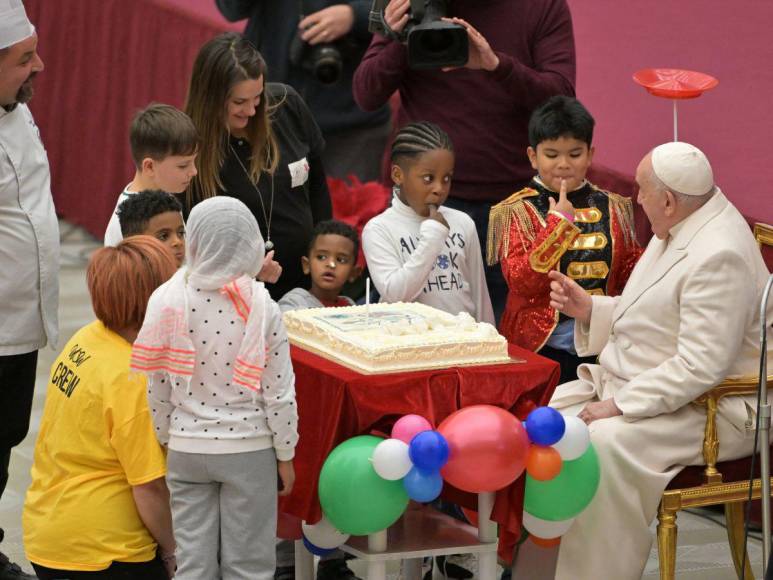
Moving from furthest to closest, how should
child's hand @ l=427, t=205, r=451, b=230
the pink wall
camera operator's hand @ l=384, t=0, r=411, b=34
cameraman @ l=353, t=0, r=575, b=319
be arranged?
the pink wall, cameraman @ l=353, t=0, r=575, b=319, camera operator's hand @ l=384, t=0, r=411, b=34, child's hand @ l=427, t=205, r=451, b=230

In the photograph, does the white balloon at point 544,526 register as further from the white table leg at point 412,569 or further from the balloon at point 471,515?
the white table leg at point 412,569

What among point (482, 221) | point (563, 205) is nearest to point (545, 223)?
point (563, 205)

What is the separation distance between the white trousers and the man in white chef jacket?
5.65 feet

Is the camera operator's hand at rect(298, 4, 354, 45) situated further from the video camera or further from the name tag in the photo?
the name tag

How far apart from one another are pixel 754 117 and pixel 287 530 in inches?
102

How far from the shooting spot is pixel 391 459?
152 inches

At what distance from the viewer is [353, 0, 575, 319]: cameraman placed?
5.47 m

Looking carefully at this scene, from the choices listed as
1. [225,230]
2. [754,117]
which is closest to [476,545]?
[225,230]

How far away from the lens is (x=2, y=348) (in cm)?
467

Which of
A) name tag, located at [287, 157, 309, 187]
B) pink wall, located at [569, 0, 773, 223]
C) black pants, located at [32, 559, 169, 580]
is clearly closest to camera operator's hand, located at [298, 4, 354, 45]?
pink wall, located at [569, 0, 773, 223]

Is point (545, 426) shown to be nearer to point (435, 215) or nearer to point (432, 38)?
point (435, 215)

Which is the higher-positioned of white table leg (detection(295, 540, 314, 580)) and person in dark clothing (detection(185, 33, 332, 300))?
person in dark clothing (detection(185, 33, 332, 300))

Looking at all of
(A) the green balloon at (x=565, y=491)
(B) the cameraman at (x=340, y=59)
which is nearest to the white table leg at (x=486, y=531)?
(A) the green balloon at (x=565, y=491)

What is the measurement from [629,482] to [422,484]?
79 centimetres
